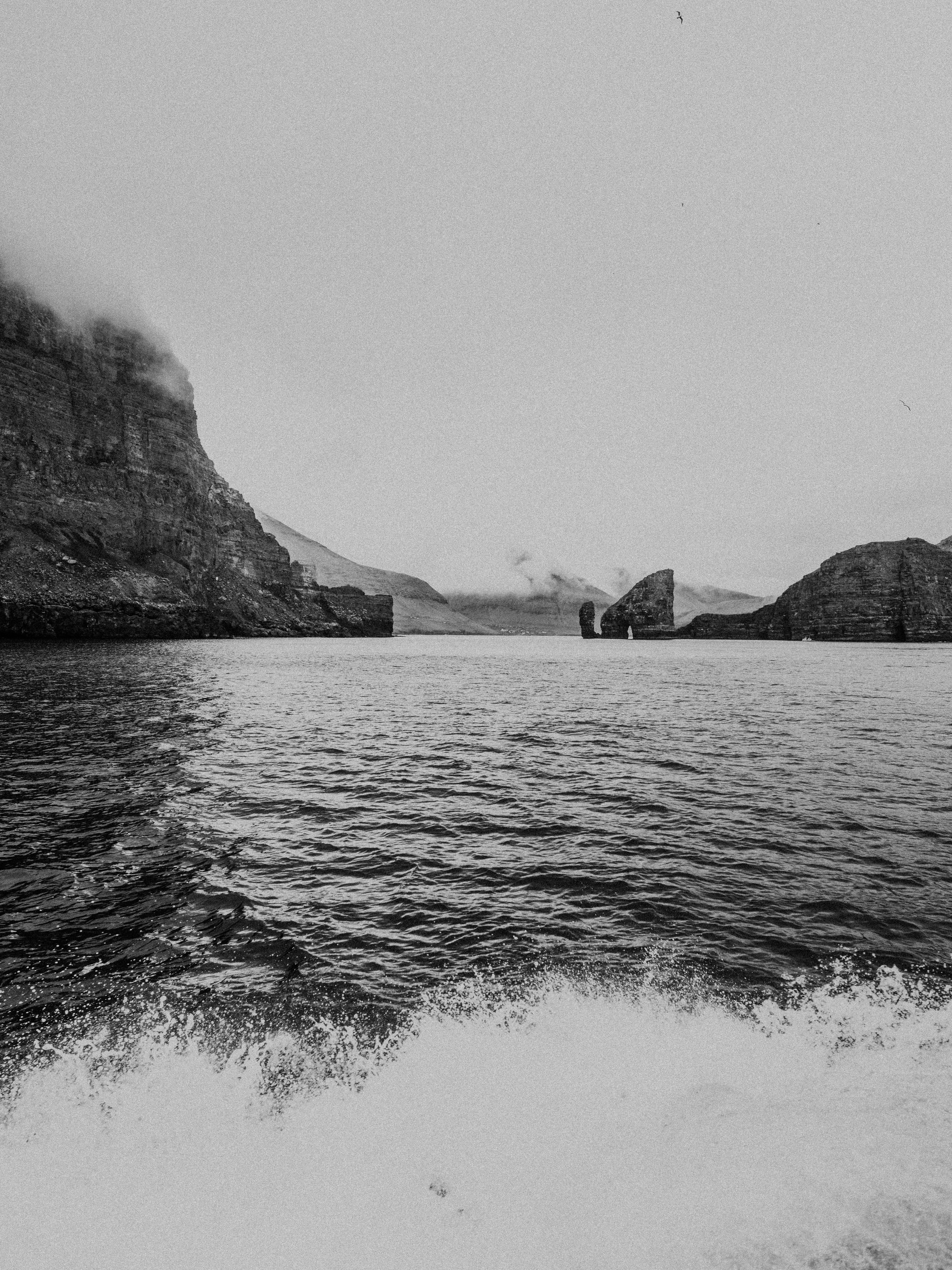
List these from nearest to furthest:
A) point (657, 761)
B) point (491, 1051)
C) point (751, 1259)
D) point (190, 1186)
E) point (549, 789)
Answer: point (751, 1259) < point (190, 1186) < point (491, 1051) < point (549, 789) < point (657, 761)

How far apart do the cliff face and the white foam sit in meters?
123

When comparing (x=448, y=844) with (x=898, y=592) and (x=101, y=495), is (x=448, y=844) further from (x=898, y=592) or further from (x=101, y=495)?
(x=898, y=592)

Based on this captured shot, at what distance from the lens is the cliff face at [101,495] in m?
118

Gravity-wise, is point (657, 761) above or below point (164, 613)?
below

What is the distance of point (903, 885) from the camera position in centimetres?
1334

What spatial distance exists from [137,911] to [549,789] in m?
13.0

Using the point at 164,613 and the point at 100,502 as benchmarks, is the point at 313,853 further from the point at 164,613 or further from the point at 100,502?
the point at 100,502

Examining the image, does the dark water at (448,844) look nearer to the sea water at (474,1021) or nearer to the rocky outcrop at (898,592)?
the sea water at (474,1021)

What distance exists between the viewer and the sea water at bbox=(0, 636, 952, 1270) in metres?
6.01

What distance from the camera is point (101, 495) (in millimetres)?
148250

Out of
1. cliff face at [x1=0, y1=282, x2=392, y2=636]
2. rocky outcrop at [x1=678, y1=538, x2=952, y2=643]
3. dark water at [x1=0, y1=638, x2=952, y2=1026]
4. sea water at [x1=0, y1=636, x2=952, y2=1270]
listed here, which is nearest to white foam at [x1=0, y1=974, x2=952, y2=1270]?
sea water at [x1=0, y1=636, x2=952, y2=1270]

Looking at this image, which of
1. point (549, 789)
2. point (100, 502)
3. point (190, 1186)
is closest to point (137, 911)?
point (190, 1186)

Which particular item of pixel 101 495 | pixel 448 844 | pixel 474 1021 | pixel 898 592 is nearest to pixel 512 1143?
pixel 474 1021

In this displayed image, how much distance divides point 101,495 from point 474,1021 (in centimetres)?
17183
